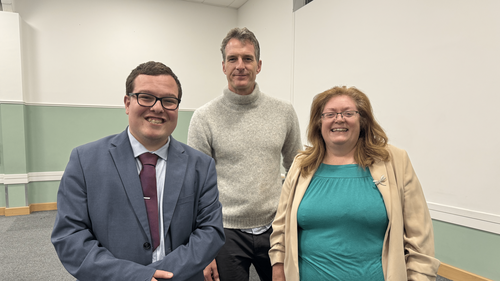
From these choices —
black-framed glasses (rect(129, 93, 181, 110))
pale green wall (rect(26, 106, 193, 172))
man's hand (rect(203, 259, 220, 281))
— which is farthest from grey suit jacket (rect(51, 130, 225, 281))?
pale green wall (rect(26, 106, 193, 172))

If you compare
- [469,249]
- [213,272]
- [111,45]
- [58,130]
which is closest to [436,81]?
[469,249]

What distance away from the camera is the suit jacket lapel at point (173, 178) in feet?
3.46

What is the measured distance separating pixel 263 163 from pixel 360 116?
0.49m

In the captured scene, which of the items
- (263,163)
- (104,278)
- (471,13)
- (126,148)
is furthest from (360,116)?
(471,13)

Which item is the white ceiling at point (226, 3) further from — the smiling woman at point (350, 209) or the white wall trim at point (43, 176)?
the smiling woman at point (350, 209)

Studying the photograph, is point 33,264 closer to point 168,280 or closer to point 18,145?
point 18,145

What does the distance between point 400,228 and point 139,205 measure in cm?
96

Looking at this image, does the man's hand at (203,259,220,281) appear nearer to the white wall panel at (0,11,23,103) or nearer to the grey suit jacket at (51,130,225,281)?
the grey suit jacket at (51,130,225,281)

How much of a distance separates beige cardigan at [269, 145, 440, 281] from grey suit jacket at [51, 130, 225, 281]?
0.35 m

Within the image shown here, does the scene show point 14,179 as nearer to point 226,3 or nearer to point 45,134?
point 45,134

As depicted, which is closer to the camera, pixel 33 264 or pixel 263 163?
pixel 263 163

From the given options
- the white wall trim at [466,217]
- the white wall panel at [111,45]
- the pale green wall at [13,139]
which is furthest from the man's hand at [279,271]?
the pale green wall at [13,139]

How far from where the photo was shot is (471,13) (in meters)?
2.15

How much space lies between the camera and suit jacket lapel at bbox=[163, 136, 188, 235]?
1056mm
